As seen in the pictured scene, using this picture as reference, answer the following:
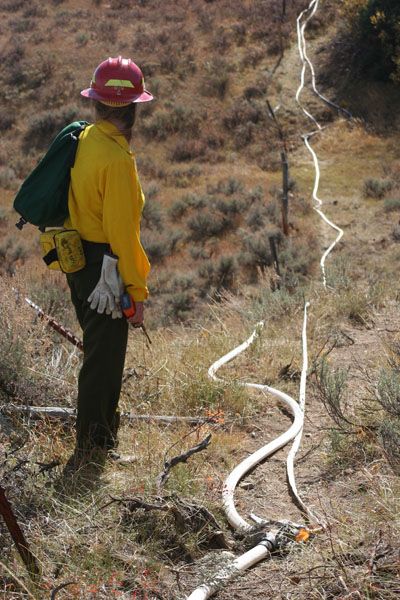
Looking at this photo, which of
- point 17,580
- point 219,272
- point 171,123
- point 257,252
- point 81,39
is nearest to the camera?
A: point 17,580

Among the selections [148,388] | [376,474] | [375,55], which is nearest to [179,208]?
[375,55]

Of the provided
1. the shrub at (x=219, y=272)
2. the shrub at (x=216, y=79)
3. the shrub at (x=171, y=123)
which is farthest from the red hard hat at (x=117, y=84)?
the shrub at (x=216, y=79)

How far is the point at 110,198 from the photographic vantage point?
3.50m

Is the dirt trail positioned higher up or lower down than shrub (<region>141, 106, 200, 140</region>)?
higher up

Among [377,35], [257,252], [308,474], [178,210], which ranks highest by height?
[308,474]

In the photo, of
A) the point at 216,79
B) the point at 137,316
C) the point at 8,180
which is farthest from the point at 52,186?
the point at 216,79

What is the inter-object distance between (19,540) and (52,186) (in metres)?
1.61

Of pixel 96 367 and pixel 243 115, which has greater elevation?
pixel 96 367

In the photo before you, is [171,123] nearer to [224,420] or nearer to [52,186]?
[224,420]

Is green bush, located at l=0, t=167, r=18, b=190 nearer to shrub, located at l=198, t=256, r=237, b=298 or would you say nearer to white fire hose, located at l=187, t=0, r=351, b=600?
shrub, located at l=198, t=256, r=237, b=298

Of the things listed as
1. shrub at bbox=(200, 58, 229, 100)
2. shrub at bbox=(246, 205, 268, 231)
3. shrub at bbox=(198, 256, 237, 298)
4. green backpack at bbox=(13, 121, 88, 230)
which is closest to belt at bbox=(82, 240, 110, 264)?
green backpack at bbox=(13, 121, 88, 230)

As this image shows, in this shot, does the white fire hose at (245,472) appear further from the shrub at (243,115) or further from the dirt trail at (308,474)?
the shrub at (243,115)

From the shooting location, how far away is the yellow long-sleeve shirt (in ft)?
11.5

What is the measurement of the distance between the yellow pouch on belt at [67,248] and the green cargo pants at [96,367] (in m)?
0.08
